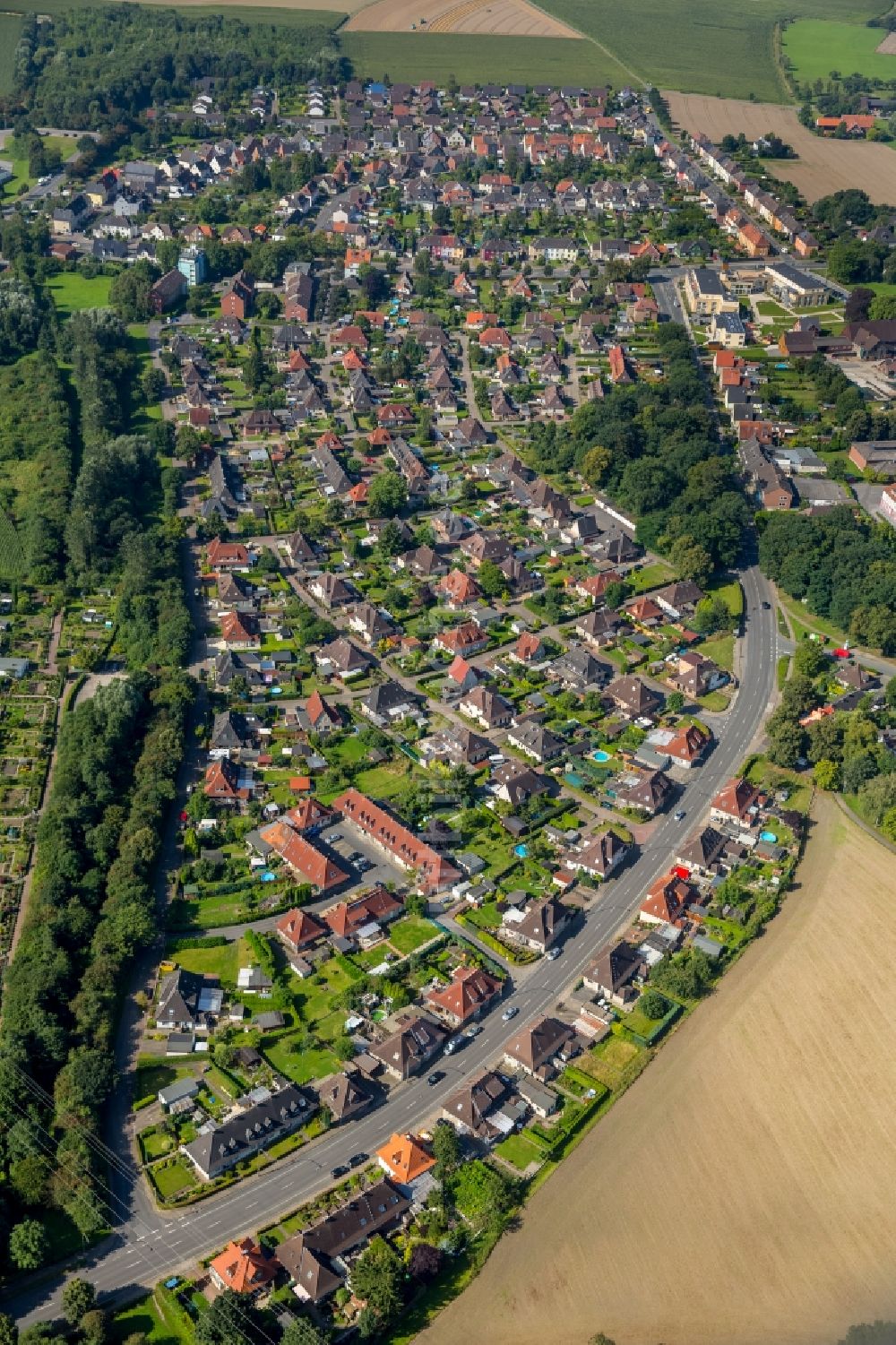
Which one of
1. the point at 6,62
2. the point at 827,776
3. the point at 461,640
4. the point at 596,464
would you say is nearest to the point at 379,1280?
the point at 827,776

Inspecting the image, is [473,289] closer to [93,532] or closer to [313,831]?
[93,532]

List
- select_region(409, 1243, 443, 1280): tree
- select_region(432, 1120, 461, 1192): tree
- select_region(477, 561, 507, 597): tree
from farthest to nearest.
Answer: select_region(477, 561, 507, 597): tree < select_region(432, 1120, 461, 1192): tree < select_region(409, 1243, 443, 1280): tree

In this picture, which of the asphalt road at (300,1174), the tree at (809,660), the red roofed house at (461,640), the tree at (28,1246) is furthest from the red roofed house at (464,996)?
the tree at (809,660)

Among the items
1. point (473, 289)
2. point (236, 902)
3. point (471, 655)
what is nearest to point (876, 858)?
point (471, 655)

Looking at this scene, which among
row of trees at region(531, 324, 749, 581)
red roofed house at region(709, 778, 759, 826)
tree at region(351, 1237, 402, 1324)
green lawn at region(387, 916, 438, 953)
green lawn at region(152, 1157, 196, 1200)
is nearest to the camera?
tree at region(351, 1237, 402, 1324)

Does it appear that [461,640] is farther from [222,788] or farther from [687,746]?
[222,788]

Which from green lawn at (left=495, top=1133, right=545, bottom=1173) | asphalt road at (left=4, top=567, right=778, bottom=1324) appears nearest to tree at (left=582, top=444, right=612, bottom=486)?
asphalt road at (left=4, top=567, right=778, bottom=1324)

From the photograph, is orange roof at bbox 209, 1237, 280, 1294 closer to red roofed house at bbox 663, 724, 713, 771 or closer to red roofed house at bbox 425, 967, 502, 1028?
red roofed house at bbox 425, 967, 502, 1028
